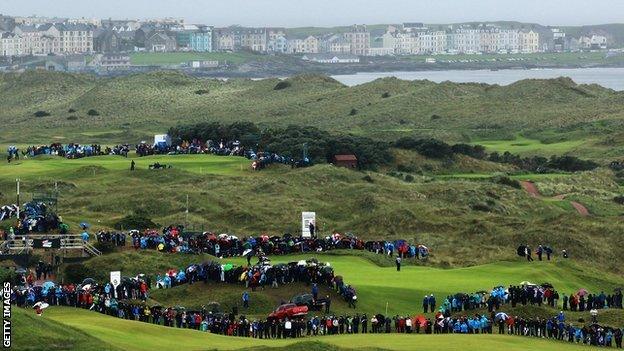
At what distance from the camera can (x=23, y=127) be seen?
162 m

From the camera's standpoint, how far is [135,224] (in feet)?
219

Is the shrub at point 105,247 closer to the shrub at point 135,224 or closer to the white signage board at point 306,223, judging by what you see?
the shrub at point 135,224

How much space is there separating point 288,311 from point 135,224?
→ 75.4 feet

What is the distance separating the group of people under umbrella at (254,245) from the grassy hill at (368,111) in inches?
2299

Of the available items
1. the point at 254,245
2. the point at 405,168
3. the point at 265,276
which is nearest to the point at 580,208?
the point at 405,168

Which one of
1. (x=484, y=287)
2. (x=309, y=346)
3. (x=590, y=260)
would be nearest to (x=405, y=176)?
(x=590, y=260)

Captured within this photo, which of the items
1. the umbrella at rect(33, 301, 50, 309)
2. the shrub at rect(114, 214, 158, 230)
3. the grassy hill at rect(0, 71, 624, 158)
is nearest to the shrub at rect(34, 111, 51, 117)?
the grassy hill at rect(0, 71, 624, 158)

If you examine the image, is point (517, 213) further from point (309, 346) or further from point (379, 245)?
point (309, 346)

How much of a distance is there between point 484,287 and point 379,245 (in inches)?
388

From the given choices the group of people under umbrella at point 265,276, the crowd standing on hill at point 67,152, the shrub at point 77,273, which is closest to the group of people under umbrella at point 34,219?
the shrub at point 77,273

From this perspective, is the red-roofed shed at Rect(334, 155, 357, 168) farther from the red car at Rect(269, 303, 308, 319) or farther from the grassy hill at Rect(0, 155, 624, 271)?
the red car at Rect(269, 303, 308, 319)

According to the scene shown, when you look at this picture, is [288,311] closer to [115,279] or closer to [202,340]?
[202,340]

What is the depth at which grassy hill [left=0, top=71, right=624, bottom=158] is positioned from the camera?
137 metres

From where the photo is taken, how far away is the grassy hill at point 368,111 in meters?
137
